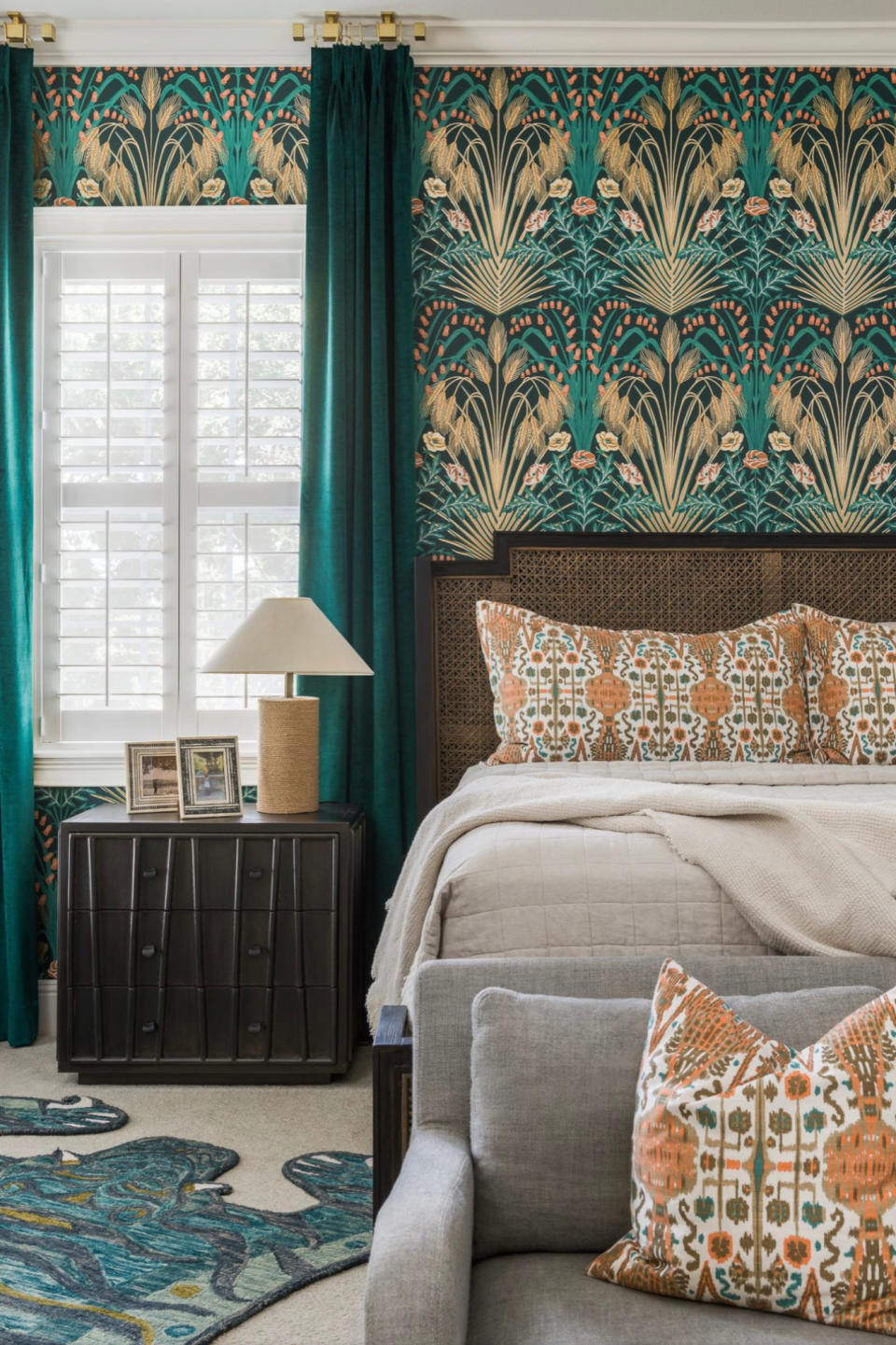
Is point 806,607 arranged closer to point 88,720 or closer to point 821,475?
point 821,475

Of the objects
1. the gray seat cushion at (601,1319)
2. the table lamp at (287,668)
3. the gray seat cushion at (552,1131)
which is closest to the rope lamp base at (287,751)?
the table lamp at (287,668)

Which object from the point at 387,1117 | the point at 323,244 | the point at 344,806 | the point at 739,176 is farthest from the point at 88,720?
the point at 739,176

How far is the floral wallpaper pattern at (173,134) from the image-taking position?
3508 millimetres

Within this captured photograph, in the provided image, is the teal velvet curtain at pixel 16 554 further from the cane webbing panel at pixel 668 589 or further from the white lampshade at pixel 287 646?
the cane webbing panel at pixel 668 589

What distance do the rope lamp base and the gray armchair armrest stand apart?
71.9 inches

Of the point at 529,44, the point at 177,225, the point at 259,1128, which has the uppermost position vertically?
the point at 529,44

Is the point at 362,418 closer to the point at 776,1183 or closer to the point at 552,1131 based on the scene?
the point at 552,1131

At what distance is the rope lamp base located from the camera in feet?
10.2

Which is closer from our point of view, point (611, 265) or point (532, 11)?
point (532, 11)

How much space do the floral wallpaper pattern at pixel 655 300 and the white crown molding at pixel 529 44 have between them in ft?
0.18

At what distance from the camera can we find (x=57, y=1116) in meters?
2.80

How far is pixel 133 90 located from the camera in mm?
3518

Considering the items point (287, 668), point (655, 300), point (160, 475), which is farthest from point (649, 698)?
point (160, 475)

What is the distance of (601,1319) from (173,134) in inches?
A: 136
